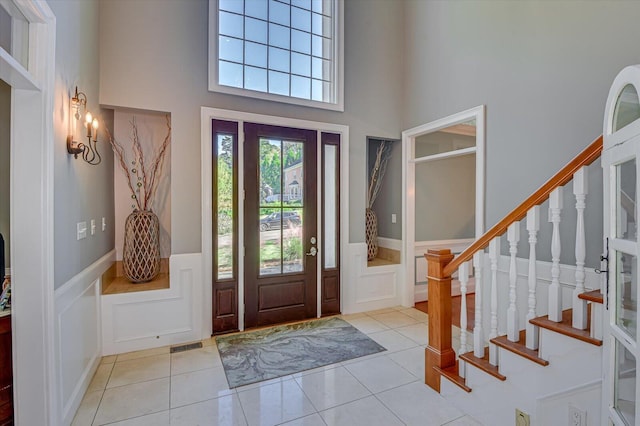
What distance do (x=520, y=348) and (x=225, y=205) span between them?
295 centimetres

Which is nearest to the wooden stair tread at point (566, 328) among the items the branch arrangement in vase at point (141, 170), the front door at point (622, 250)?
the front door at point (622, 250)

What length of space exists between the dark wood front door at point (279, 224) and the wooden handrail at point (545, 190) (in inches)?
80.1

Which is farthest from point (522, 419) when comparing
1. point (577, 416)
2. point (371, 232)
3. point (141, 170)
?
point (141, 170)

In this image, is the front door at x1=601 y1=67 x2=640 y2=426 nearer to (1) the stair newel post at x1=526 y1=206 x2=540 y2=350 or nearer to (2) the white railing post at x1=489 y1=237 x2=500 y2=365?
(1) the stair newel post at x1=526 y1=206 x2=540 y2=350

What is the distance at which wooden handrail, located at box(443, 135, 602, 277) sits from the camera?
1.67 meters

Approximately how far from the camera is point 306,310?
155 inches

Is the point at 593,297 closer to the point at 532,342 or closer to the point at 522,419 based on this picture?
the point at 532,342

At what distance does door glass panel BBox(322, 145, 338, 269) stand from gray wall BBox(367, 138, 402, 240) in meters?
0.96

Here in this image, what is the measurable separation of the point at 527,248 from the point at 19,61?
3.91 metres

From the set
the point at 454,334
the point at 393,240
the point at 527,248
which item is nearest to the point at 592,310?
the point at 527,248

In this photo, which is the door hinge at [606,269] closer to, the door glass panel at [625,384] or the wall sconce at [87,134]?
the door glass panel at [625,384]

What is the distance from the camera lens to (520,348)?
6.24 feet

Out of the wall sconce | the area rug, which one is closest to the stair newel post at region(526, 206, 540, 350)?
the area rug

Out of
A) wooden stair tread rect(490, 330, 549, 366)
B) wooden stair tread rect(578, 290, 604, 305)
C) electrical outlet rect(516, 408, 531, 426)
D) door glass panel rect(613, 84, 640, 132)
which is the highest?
door glass panel rect(613, 84, 640, 132)
